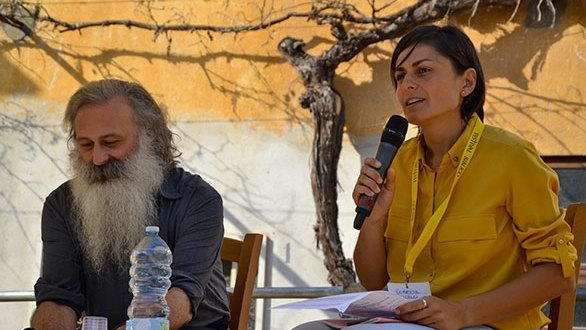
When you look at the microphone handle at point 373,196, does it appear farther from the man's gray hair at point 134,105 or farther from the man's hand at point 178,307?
the man's gray hair at point 134,105

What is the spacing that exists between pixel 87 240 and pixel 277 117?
4166 mm

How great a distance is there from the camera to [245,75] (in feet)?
25.2

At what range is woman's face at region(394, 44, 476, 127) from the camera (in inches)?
120

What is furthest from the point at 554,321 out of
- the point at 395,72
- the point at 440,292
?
the point at 395,72

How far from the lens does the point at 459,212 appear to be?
2961mm

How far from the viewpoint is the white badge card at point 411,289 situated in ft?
9.41

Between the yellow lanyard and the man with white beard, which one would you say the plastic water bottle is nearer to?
the man with white beard

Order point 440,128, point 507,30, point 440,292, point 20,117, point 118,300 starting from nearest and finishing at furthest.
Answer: point 440,292 < point 440,128 < point 118,300 < point 507,30 < point 20,117

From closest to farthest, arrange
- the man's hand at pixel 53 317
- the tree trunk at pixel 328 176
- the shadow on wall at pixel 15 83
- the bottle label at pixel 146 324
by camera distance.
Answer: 1. the bottle label at pixel 146 324
2. the man's hand at pixel 53 317
3. the tree trunk at pixel 328 176
4. the shadow on wall at pixel 15 83

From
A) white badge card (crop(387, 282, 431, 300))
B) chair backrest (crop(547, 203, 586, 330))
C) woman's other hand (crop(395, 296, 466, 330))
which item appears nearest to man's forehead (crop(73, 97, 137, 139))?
white badge card (crop(387, 282, 431, 300))

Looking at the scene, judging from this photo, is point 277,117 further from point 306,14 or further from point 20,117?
point 20,117

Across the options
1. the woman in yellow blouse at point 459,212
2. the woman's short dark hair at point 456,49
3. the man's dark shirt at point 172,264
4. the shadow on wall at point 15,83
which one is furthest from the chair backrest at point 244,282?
the shadow on wall at point 15,83

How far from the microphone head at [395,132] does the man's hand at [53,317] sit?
1.22m

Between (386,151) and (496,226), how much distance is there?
0.38 meters
